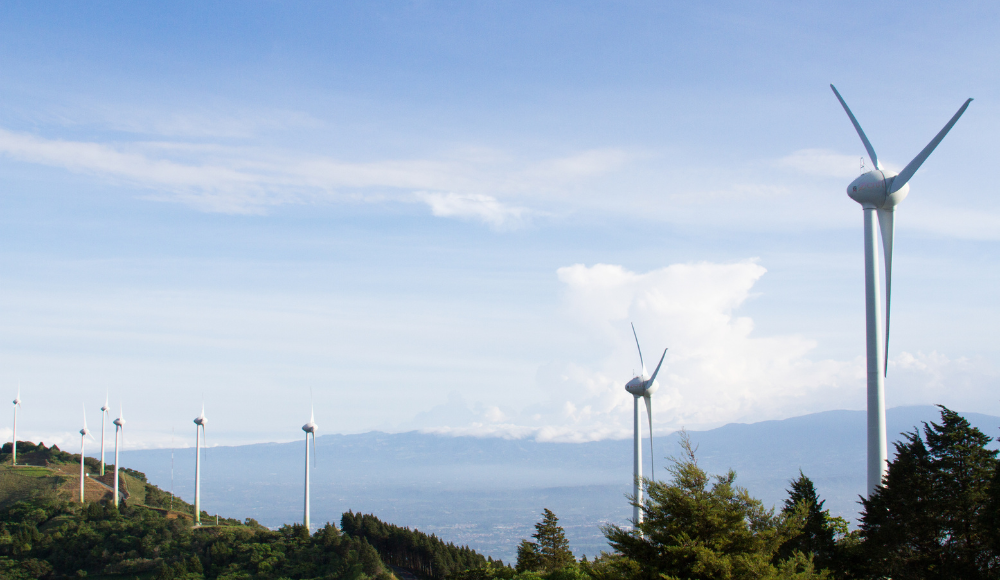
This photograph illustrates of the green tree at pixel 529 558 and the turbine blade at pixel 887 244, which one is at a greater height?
the turbine blade at pixel 887 244

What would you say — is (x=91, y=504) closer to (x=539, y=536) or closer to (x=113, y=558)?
(x=113, y=558)

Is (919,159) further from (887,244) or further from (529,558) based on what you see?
(529,558)

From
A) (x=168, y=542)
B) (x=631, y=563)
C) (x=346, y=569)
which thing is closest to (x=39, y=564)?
(x=168, y=542)

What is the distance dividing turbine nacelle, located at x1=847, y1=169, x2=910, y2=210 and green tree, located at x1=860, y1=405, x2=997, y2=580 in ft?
43.0

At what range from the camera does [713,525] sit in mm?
28922

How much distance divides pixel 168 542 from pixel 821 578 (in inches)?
4318

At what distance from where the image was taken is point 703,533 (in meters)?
29.1

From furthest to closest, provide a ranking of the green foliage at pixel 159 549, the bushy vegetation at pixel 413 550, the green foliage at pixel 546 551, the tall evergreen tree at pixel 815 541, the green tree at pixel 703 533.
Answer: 1. the bushy vegetation at pixel 413 550
2. the green foliage at pixel 159 549
3. the green foliage at pixel 546 551
4. the tall evergreen tree at pixel 815 541
5. the green tree at pixel 703 533

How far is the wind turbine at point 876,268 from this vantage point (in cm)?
4350

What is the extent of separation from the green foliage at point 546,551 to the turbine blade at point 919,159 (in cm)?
4847

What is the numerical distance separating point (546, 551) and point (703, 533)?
188 ft

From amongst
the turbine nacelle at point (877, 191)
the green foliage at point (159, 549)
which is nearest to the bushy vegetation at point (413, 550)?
the green foliage at point (159, 549)

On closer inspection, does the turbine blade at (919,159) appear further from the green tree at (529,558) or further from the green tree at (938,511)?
the green tree at (529,558)

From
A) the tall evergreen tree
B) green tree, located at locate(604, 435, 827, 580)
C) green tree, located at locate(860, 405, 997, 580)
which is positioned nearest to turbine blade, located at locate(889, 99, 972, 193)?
green tree, located at locate(860, 405, 997, 580)
